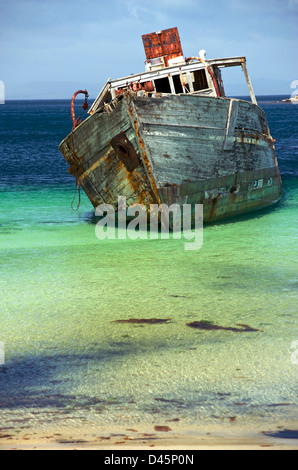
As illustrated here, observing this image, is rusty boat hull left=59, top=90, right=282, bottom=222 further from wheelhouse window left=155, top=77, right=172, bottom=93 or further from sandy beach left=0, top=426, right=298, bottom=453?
sandy beach left=0, top=426, right=298, bottom=453

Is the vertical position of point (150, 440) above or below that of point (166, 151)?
below

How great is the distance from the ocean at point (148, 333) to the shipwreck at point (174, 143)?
1.07 metres

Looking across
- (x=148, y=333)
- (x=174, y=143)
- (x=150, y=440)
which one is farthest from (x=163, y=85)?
(x=150, y=440)

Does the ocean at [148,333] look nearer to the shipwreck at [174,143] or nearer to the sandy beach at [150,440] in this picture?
the sandy beach at [150,440]

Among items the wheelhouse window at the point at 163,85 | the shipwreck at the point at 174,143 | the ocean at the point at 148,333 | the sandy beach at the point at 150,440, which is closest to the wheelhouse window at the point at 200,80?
the shipwreck at the point at 174,143

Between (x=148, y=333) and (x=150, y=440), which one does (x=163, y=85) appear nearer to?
(x=148, y=333)

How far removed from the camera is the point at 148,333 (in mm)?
6586

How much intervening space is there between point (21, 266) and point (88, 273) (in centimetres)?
131

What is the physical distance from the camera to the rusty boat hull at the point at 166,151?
38.6 feet

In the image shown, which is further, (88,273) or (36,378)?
(88,273)

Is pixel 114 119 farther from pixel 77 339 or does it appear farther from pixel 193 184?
pixel 77 339

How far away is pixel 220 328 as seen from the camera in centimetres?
675

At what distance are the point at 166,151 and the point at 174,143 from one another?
10.4 inches
